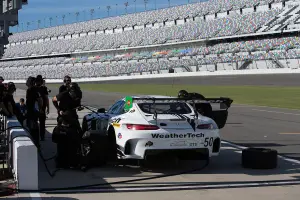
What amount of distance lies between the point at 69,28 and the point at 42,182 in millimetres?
109548

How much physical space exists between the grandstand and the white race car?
1840 inches

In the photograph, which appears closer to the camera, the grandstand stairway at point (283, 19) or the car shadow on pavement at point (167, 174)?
the car shadow on pavement at point (167, 174)

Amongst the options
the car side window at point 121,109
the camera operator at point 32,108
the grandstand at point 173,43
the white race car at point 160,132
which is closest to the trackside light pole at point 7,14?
the camera operator at point 32,108

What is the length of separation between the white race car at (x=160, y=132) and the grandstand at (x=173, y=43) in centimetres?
4675

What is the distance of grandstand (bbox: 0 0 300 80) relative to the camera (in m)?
63.1

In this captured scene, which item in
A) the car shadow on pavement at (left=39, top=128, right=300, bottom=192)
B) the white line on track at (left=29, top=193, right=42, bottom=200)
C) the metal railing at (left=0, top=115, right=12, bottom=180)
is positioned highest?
the metal railing at (left=0, top=115, right=12, bottom=180)

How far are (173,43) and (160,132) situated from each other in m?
73.2

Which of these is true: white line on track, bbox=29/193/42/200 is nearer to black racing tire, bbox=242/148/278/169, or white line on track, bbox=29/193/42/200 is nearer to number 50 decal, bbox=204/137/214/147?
number 50 decal, bbox=204/137/214/147

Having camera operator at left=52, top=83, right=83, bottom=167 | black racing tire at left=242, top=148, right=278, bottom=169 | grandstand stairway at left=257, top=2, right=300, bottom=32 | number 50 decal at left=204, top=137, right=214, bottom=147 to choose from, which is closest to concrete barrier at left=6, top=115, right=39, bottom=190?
camera operator at left=52, top=83, right=83, bottom=167

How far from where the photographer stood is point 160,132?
8008mm

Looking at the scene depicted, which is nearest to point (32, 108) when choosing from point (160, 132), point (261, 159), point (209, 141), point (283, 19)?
point (160, 132)

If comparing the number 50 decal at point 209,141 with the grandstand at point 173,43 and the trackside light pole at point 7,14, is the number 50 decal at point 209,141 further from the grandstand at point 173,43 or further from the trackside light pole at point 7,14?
the grandstand at point 173,43

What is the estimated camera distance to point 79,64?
98.7 meters

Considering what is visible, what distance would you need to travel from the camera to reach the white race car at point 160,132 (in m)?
Result: 8.00
